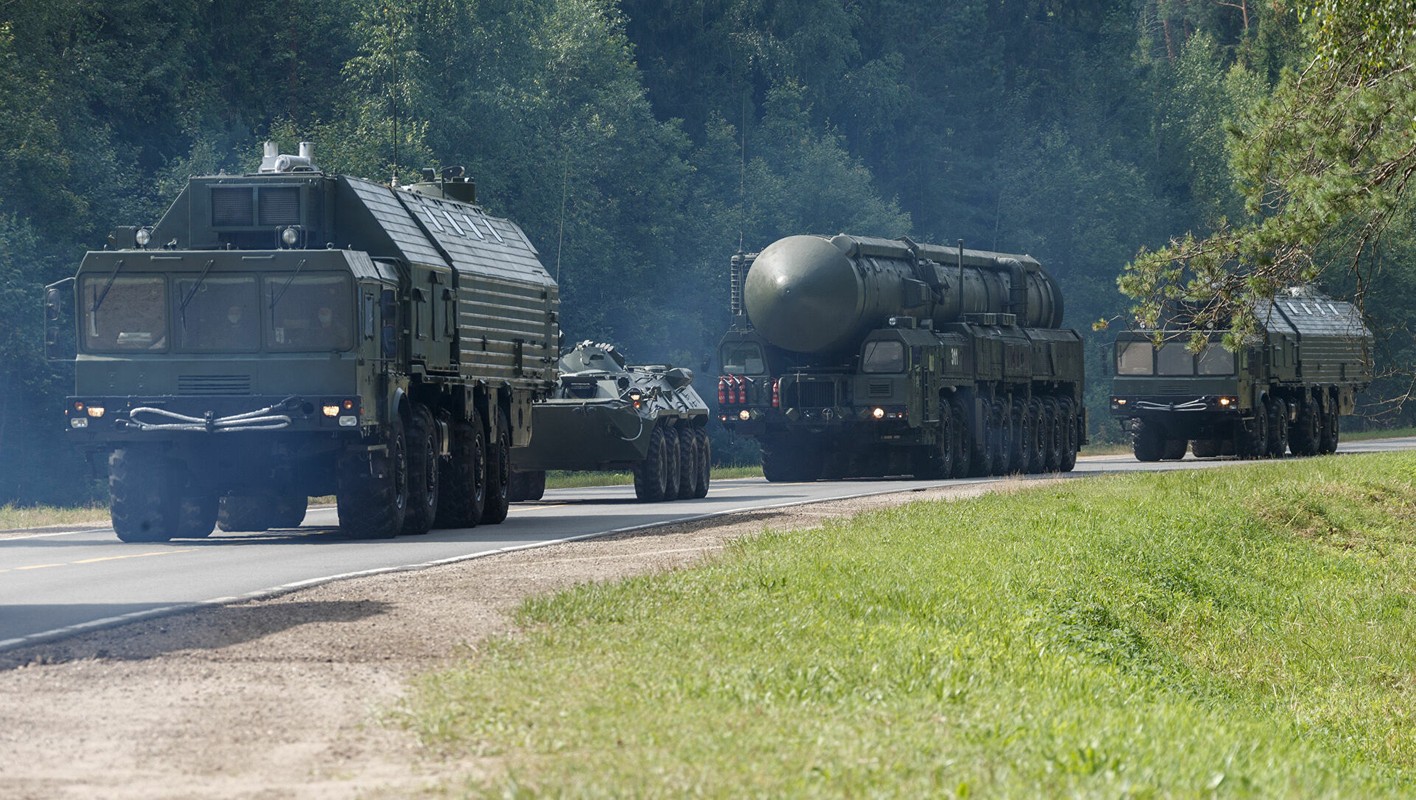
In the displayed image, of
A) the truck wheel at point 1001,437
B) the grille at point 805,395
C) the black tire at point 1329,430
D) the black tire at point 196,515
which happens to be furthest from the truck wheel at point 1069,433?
the black tire at point 196,515

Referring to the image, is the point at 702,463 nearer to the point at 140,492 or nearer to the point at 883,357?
the point at 883,357

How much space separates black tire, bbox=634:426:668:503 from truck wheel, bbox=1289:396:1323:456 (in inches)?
871

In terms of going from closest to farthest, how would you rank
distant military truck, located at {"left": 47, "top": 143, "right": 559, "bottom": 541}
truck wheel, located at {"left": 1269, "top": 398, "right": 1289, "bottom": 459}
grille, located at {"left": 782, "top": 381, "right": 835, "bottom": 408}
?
1. distant military truck, located at {"left": 47, "top": 143, "right": 559, "bottom": 541}
2. grille, located at {"left": 782, "top": 381, "right": 835, "bottom": 408}
3. truck wheel, located at {"left": 1269, "top": 398, "right": 1289, "bottom": 459}

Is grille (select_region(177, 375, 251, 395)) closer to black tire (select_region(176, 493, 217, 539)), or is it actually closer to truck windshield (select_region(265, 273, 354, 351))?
truck windshield (select_region(265, 273, 354, 351))

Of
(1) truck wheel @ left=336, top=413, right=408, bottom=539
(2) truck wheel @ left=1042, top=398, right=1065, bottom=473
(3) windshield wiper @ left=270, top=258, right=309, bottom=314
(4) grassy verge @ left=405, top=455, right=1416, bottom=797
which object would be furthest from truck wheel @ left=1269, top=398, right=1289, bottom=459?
(3) windshield wiper @ left=270, top=258, right=309, bottom=314

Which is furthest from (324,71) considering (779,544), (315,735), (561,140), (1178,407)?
(315,735)

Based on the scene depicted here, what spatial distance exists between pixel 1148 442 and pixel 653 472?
18386 millimetres

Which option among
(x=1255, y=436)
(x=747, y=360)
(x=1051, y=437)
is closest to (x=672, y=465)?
(x=747, y=360)

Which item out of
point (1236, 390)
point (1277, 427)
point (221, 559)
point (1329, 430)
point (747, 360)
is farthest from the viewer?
point (1329, 430)

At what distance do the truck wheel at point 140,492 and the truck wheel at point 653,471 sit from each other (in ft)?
32.6

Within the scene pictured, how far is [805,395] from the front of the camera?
36.8m

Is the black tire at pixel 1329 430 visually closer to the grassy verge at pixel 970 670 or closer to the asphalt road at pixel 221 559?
the asphalt road at pixel 221 559

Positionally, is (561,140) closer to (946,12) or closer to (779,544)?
(946,12)

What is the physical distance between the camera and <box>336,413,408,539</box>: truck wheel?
21.0 m
